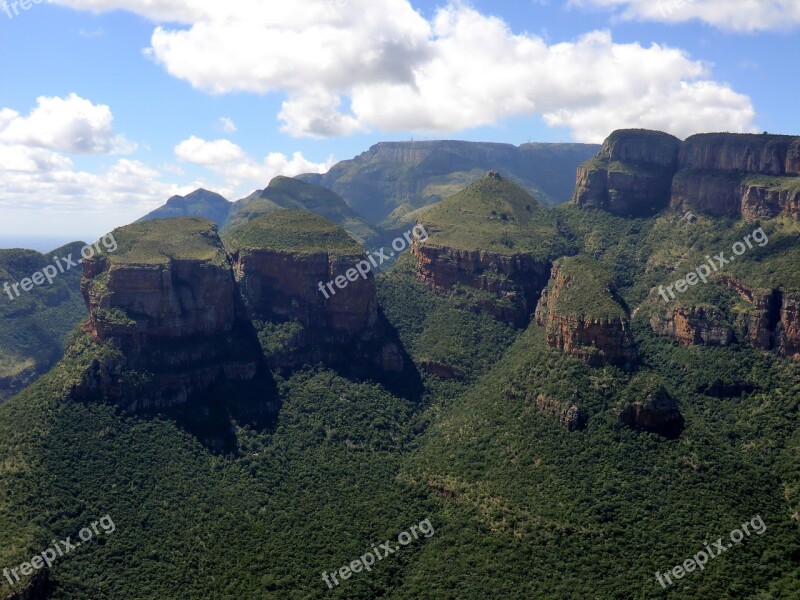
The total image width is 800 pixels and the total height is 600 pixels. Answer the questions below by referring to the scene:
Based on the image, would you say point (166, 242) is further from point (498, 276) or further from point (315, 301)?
point (498, 276)

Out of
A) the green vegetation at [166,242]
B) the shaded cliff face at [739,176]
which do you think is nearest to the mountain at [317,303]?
the green vegetation at [166,242]

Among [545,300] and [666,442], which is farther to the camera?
[545,300]

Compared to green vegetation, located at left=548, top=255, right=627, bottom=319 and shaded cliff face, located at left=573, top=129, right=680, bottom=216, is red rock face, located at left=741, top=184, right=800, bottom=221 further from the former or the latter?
green vegetation, located at left=548, top=255, right=627, bottom=319

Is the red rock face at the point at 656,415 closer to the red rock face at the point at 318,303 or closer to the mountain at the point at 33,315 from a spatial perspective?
the red rock face at the point at 318,303

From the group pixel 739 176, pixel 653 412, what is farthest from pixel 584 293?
pixel 739 176

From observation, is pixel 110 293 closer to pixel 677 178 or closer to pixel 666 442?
pixel 666 442

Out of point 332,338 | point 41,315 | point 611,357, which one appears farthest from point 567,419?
point 41,315

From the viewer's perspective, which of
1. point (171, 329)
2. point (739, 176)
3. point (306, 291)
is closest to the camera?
point (171, 329)
